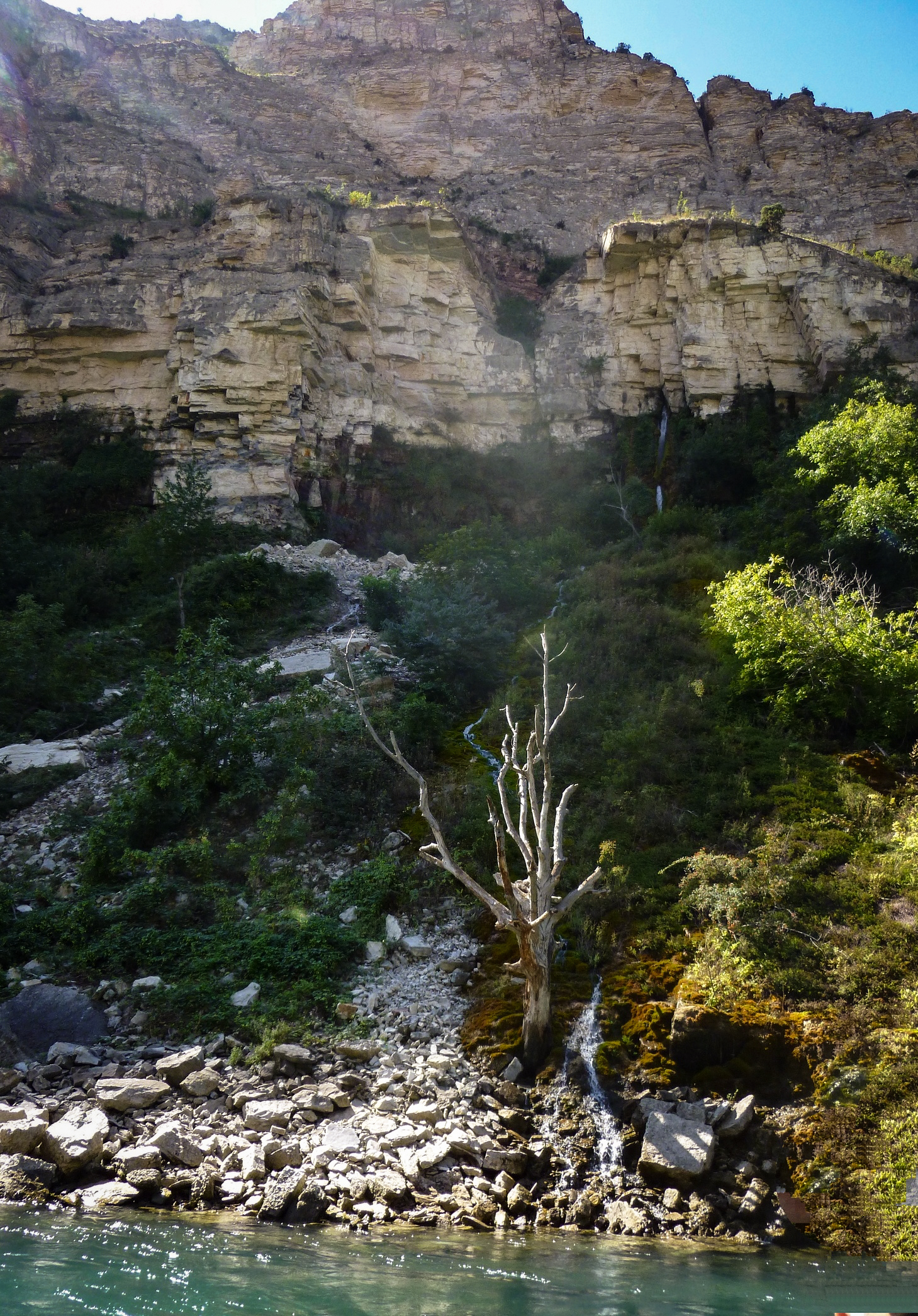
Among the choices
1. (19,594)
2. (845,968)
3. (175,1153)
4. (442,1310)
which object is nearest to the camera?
(442,1310)

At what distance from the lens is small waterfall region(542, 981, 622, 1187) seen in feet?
25.4

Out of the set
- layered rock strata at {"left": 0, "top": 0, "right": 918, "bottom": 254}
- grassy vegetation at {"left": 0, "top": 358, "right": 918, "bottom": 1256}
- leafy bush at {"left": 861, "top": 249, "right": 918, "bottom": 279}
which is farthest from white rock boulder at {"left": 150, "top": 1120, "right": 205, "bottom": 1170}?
layered rock strata at {"left": 0, "top": 0, "right": 918, "bottom": 254}

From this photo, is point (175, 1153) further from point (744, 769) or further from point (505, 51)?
point (505, 51)

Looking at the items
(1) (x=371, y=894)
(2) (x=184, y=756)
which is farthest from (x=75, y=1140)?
(2) (x=184, y=756)

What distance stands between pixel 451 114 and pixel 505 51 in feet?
17.0

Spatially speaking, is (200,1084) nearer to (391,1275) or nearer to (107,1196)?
(107,1196)

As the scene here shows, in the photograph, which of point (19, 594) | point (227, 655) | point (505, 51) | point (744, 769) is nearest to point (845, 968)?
point (744, 769)

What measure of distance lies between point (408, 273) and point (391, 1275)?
3018 cm

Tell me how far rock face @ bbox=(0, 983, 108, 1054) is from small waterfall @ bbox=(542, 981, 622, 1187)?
4.77m

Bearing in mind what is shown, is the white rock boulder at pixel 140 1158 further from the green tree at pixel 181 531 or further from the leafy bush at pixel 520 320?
the leafy bush at pixel 520 320

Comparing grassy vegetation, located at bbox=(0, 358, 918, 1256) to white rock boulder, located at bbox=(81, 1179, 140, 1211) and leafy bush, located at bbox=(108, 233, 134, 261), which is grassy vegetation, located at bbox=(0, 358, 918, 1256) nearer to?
white rock boulder, located at bbox=(81, 1179, 140, 1211)

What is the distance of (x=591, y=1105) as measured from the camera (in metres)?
8.30

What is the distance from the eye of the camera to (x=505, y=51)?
47781 millimetres

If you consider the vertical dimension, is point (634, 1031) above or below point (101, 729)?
below
